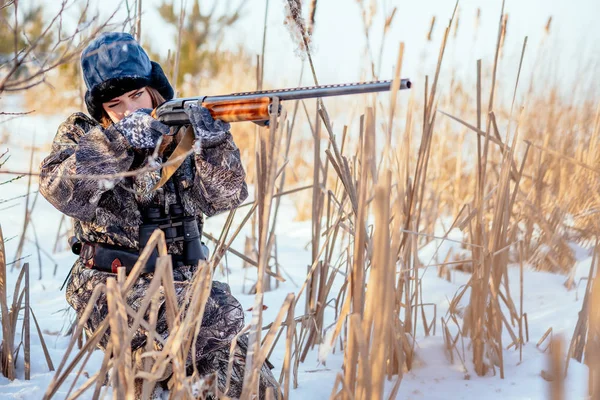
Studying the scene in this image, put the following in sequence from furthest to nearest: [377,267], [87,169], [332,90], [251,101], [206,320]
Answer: [206,320]
[87,169]
[251,101]
[332,90]
[377,267]

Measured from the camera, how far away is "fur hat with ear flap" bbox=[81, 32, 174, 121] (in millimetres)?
1657

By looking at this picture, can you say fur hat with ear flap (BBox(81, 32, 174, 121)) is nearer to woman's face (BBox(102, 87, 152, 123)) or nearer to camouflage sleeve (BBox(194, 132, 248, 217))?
woman's face (BBox(102, 87, 152, 123))

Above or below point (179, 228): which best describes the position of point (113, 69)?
above

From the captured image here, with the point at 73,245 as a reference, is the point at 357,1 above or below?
above

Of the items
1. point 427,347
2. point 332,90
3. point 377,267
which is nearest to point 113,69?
point 332,90

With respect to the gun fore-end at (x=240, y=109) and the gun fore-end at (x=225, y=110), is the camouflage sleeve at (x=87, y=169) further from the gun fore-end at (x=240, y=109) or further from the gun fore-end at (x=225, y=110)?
the gun fore-end at (x=240, y=109)

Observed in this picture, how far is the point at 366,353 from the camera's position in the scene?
1.02 meters

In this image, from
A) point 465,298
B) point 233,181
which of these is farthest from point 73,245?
point 465,298

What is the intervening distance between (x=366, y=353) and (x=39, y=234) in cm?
380

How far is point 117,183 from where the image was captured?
1.62 metres

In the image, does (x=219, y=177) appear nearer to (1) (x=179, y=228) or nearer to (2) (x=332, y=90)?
(1) (x=179, y=228)

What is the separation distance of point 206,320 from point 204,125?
51 centimetres

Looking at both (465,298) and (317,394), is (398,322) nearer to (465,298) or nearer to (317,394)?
(317,394)

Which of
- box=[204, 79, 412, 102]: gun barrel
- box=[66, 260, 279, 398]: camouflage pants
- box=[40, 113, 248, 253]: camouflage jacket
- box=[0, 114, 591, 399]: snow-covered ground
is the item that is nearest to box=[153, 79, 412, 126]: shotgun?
box=[204, 79, 412, 102]: gun barrel
